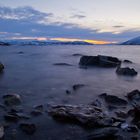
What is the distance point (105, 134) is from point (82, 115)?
289 centimetres

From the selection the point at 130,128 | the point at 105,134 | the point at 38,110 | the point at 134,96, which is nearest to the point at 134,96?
the point at 134,96

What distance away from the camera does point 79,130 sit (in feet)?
51.2

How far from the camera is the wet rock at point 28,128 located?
1532cm

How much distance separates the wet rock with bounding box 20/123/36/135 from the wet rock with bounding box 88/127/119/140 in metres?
3.30

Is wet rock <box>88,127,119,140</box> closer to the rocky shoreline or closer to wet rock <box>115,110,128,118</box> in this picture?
the rocky shoreline

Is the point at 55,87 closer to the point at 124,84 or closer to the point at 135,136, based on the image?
the point at 124,84

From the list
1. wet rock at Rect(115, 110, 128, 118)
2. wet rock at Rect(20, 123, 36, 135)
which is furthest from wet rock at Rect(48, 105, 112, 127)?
wet rock at Rect(20, 123, 36, 135)

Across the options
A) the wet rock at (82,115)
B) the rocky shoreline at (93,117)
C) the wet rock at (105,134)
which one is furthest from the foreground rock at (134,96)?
the wet rock at (105,134)

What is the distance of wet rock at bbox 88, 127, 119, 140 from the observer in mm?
14449

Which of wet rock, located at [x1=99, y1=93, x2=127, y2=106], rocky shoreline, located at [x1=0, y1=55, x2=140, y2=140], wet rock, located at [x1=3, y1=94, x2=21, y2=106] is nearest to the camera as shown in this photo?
rocky shoreline, located at [x1=0, y1=55, x2=140, y2=140]

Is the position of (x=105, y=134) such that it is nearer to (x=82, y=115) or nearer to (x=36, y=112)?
(x=82, y=115)

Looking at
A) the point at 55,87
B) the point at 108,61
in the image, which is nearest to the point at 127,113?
the point at 55,87

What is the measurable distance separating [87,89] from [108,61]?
2519 cm

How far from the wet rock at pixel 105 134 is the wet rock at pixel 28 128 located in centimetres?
330
